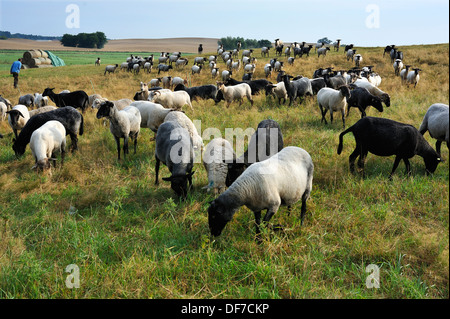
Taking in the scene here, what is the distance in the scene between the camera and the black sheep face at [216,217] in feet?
14.1

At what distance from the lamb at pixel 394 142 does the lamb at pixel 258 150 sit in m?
1.88

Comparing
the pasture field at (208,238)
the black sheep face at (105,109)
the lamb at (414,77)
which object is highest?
the lamb at (414,77)

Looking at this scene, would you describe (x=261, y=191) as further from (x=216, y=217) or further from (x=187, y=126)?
(x=187, y=126)

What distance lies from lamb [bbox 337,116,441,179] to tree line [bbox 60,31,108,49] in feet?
362

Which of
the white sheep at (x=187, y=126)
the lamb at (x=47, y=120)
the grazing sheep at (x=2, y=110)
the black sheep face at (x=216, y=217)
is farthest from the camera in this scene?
the grazing sheep at (x=2, y=110)

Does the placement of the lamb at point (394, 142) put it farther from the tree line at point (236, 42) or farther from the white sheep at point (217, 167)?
the tree line at point (236, 42)

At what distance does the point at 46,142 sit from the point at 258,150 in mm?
5503

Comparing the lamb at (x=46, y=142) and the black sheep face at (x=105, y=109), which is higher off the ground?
the black sheep face at (x=105, y=109)

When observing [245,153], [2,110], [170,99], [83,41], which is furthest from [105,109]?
[83,41]

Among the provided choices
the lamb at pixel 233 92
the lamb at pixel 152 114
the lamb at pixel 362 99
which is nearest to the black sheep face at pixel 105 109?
the lamb at pixel 152 114

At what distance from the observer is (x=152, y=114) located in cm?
988

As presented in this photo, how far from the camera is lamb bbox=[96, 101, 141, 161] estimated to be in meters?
7.95
